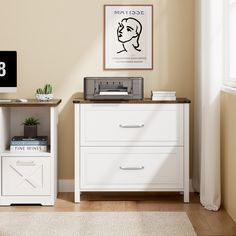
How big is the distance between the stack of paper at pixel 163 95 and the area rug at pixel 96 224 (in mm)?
882

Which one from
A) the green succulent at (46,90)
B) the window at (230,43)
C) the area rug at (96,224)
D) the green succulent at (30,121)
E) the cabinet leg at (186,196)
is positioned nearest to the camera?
the area rug at (96,224)

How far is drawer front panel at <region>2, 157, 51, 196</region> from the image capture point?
170 inches

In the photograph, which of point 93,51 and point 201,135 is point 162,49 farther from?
point 201,135

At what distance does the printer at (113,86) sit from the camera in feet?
14.5

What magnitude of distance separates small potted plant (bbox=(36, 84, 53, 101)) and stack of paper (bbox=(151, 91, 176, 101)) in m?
0.82

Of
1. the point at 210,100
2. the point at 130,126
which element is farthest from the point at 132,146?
the point at 210,100

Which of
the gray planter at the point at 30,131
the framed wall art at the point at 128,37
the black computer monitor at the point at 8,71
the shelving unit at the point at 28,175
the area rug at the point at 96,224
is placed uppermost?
the framed wall art at the point at 128,37

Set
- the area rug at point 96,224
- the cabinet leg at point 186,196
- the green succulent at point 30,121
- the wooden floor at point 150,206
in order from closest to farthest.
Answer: the area rug at point 96,224
the wooden floor at point 150,206
the cabinet leg at point 186,196
the green succulent at point 30,121

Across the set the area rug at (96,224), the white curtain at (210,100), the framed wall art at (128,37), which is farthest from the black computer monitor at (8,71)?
the white curtain at (210,100)

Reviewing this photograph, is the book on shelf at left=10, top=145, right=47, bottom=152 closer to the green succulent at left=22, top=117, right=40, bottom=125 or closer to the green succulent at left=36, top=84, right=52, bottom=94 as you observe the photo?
the green succulent at left=22, top=117, right=40, bottom=125

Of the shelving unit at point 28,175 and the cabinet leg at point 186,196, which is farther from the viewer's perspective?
the cabinet leg at point 186,196

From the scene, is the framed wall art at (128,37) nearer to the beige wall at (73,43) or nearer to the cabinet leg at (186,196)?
the beige wall at (73,43)

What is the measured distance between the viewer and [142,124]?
4387 mm

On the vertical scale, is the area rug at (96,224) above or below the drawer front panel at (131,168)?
below
